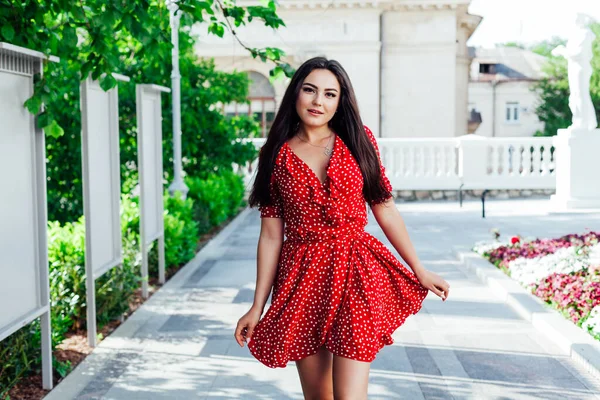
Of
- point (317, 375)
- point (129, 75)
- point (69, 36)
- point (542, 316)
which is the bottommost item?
point (542, 316)

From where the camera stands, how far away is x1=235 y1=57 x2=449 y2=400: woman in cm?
360

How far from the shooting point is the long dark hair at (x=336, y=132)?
376cm

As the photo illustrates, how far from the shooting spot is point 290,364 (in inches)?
248

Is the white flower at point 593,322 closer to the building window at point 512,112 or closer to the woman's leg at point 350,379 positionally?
the woman's leg at point 350,379

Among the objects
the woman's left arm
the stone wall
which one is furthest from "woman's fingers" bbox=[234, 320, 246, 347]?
the stone wall

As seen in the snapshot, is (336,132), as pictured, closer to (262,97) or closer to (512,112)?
(262,97)

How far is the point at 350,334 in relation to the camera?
3.52 meters

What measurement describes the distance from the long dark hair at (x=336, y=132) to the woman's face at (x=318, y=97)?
28mm

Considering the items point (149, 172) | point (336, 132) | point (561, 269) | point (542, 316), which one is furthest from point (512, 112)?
point (336, 132)

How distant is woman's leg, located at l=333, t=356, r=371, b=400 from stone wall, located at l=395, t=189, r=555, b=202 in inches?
814

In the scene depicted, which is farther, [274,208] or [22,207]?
Result: [22,207]

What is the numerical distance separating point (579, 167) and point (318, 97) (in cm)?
1533

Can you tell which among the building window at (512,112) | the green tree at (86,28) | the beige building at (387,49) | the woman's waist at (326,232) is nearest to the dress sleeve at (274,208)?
the woman's waist at (326,232)

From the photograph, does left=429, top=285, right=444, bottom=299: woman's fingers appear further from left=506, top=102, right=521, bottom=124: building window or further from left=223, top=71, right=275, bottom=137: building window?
left=506, top=102, right=521, bottom=124: building window
